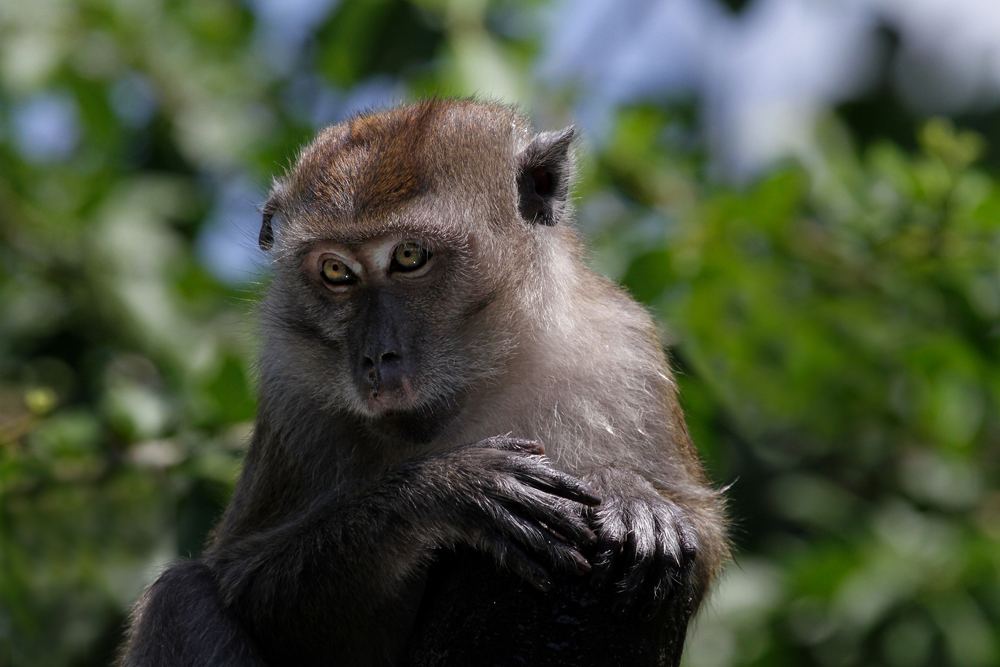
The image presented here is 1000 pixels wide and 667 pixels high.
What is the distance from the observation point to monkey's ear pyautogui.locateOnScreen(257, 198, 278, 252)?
432cm

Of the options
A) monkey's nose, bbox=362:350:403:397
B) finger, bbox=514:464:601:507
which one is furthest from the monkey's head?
finger, bbox=514:464:601:507

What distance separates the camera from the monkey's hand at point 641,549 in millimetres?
2736

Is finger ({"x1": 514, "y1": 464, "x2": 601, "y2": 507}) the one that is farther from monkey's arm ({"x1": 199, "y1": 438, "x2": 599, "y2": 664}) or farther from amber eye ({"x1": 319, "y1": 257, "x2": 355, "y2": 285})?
amber eye ({"x1": 319, "y1": 257, "x2": 355, "y2": 285})

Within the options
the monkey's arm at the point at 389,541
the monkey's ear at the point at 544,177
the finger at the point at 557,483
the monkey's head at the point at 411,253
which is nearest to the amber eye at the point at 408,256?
the monkey's head at the point at 411,253

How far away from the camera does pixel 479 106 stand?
431 cm

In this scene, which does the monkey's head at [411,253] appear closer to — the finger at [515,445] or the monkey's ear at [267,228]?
the monkey's ear at [267,228]

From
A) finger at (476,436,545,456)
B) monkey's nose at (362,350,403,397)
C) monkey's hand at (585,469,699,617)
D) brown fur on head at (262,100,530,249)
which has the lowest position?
monkey's hand at (585,469,699,617)

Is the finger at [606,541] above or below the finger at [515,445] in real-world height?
below

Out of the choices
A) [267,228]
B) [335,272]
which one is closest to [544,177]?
[335,272]

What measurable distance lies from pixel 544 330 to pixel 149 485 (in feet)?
6.60

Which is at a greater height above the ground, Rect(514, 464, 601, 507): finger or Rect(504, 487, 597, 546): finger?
Rect(514, 464, 601, 507): finger

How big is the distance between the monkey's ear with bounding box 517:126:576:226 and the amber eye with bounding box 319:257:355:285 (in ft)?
2.46

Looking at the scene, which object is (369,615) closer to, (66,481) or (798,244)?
(66,481)

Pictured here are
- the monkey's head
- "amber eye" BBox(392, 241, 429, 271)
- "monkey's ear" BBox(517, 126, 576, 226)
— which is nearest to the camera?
the monkey's head
